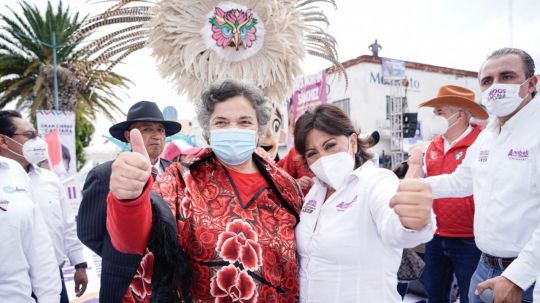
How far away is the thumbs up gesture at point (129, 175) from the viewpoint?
1.07 metres

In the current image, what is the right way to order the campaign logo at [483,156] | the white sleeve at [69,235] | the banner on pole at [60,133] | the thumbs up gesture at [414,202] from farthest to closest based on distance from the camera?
the banner on pole at [60,133]
the white sleeve at [69,235]
the campaign logo at [483,156]
the thumbs up gesture at [414,202]

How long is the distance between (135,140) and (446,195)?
203 centimetres

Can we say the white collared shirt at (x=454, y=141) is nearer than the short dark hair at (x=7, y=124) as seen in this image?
No

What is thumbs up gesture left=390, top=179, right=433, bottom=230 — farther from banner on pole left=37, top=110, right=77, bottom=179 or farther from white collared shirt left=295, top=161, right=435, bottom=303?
banner on pole left=37, top=110, right=77, bottom=179

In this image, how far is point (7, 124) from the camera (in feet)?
9.45

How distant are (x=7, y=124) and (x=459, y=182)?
3.20 metres

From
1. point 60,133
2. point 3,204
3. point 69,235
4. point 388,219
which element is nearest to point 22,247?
point 3,204

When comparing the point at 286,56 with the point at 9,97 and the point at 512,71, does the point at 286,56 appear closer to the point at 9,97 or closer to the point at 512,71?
the point at 512,71

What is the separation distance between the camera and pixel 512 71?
6.84 feet

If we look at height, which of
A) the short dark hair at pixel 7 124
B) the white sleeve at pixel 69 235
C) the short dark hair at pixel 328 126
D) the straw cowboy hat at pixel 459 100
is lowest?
the white sleeve at pixel 69 235

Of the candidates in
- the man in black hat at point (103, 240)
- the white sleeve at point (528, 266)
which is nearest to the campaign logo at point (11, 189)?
the man in black hat at point (103, 240)

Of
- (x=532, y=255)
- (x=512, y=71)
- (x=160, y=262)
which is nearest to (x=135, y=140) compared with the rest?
(x=160, y=262)

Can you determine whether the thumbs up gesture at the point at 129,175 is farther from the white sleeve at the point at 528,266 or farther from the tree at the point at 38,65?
the tree at the point at 38,65

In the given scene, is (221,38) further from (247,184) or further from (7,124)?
(7,124)
